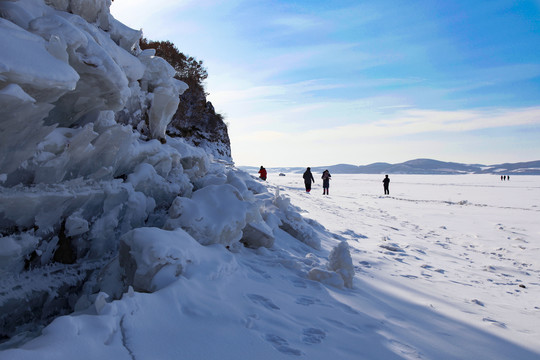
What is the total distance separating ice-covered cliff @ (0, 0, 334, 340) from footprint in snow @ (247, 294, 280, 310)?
0.72 meters

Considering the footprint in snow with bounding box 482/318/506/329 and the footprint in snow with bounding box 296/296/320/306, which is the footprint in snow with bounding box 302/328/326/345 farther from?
the footprint in snow with bounding box 482/318/506/329

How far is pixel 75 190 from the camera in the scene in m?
3.64

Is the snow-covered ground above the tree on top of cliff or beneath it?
beneath

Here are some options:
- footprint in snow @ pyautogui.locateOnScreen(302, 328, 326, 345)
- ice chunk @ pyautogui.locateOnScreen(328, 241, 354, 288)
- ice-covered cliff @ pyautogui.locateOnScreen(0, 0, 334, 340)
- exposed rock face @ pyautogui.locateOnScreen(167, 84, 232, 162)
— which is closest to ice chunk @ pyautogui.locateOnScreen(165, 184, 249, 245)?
ice-covered cliff @ pyautogui.locateOnScreen(0, 0, 334, 340)

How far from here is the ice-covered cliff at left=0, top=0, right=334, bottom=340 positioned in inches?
104

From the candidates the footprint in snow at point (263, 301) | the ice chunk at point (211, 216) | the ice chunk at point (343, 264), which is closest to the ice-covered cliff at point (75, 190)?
the ice chunk at point (211, 216)

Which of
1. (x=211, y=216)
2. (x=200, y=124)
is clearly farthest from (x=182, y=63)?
(x=211, y=216)

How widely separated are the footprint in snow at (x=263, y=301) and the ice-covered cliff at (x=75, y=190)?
2.35ft

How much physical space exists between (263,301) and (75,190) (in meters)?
2.36

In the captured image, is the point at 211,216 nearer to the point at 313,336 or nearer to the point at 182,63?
the point at 313,336

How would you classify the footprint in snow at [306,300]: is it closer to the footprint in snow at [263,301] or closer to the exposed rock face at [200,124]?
the footprint in snow at [263,301]

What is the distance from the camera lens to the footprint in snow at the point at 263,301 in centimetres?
299

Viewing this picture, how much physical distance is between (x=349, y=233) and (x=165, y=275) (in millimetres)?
6163

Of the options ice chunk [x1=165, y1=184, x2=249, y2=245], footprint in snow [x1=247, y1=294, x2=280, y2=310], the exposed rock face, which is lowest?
footprint in snow [x1=247, y1=294, x2=280, y2=310]
